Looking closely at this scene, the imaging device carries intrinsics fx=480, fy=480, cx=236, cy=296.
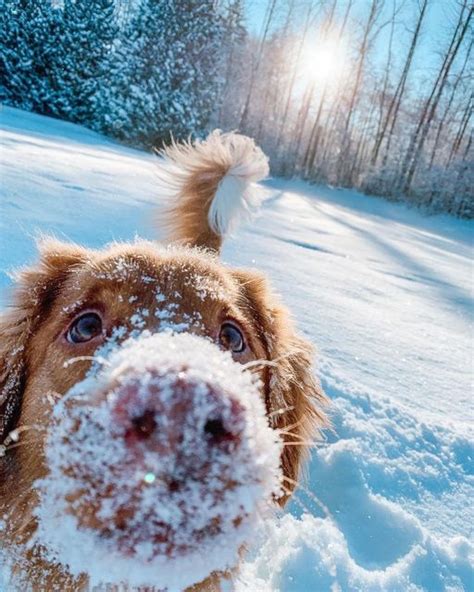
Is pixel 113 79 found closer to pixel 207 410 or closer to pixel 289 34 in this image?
pixel 289 34

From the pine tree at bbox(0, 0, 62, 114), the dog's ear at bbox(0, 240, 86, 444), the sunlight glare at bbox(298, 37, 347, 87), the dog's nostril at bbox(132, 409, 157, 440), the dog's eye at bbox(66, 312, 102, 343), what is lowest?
the dog's ear at bbox(0, 240, 86, 444)

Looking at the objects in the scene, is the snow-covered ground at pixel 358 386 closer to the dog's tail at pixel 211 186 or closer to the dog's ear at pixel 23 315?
the dog's ear at pixel 23 315

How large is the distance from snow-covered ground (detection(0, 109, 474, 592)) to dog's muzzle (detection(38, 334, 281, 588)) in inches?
14.2

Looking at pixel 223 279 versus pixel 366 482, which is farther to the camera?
pixel 366 482

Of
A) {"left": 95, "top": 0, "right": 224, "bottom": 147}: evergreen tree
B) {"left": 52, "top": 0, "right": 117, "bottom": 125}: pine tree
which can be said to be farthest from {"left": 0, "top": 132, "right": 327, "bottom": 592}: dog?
{"left": 52, "top": 0, "right": 117, "bottom": 125}: pine tree

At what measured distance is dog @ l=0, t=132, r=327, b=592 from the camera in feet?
4.59

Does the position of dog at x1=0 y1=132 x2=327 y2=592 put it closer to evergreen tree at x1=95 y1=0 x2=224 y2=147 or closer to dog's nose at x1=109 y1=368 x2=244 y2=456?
dog's nose at x1=109 y1=368 x2=244 y2=456

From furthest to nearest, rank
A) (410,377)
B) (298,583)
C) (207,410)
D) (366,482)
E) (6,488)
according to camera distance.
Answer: (410,377), (366,482), (298,583), (6,488), (207,410)

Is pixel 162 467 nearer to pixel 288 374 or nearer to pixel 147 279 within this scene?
pixel 147 279

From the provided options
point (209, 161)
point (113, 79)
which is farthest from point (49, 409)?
point (113, 79)

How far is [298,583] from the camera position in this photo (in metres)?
1.85

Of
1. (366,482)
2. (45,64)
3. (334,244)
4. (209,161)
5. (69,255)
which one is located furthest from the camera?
(45,64)

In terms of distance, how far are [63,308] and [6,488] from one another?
618 millimetres

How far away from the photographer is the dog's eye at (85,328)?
1413 mm
